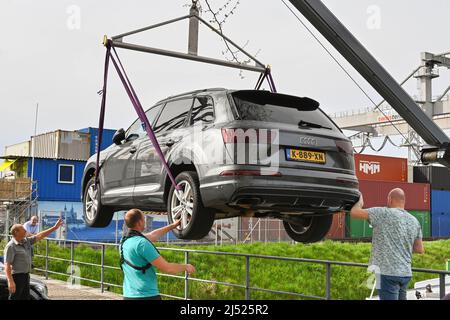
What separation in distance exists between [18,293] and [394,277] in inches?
186

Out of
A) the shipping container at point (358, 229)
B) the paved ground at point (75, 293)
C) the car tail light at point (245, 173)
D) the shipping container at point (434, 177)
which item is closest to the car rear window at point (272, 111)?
the car tail light at point (245, 173)

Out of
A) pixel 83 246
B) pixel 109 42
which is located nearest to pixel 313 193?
pixel 109 42

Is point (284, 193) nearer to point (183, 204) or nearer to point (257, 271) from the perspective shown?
point (183, 204)

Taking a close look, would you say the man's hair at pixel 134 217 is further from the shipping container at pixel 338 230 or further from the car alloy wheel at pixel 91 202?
the shipping container at pixel 338 230

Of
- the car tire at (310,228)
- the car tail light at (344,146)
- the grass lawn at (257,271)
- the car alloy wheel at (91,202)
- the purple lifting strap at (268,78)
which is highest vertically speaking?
the purple lifting strap at (268,78)

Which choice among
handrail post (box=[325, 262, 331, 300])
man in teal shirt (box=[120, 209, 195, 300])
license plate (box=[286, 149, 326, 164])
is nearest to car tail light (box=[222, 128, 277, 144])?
license plate (box=[286, 149, 326, 164])

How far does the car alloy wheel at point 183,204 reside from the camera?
3.98 metres

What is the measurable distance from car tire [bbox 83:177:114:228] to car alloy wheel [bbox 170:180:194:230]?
750 millimetres

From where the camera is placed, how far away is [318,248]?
23188 millimetres

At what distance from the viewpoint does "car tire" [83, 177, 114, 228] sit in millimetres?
4695

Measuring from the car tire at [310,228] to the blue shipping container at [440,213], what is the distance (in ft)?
125

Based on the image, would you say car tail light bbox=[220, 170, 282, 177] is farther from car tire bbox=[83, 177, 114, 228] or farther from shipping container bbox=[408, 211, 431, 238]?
shipping container bbox=[408, 211, 431, 238]

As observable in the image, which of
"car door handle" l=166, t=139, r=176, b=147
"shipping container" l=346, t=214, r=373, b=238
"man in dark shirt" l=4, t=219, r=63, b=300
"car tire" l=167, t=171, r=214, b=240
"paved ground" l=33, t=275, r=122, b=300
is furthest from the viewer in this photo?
"shipping container" l=346, t=214, r=373, b=238
